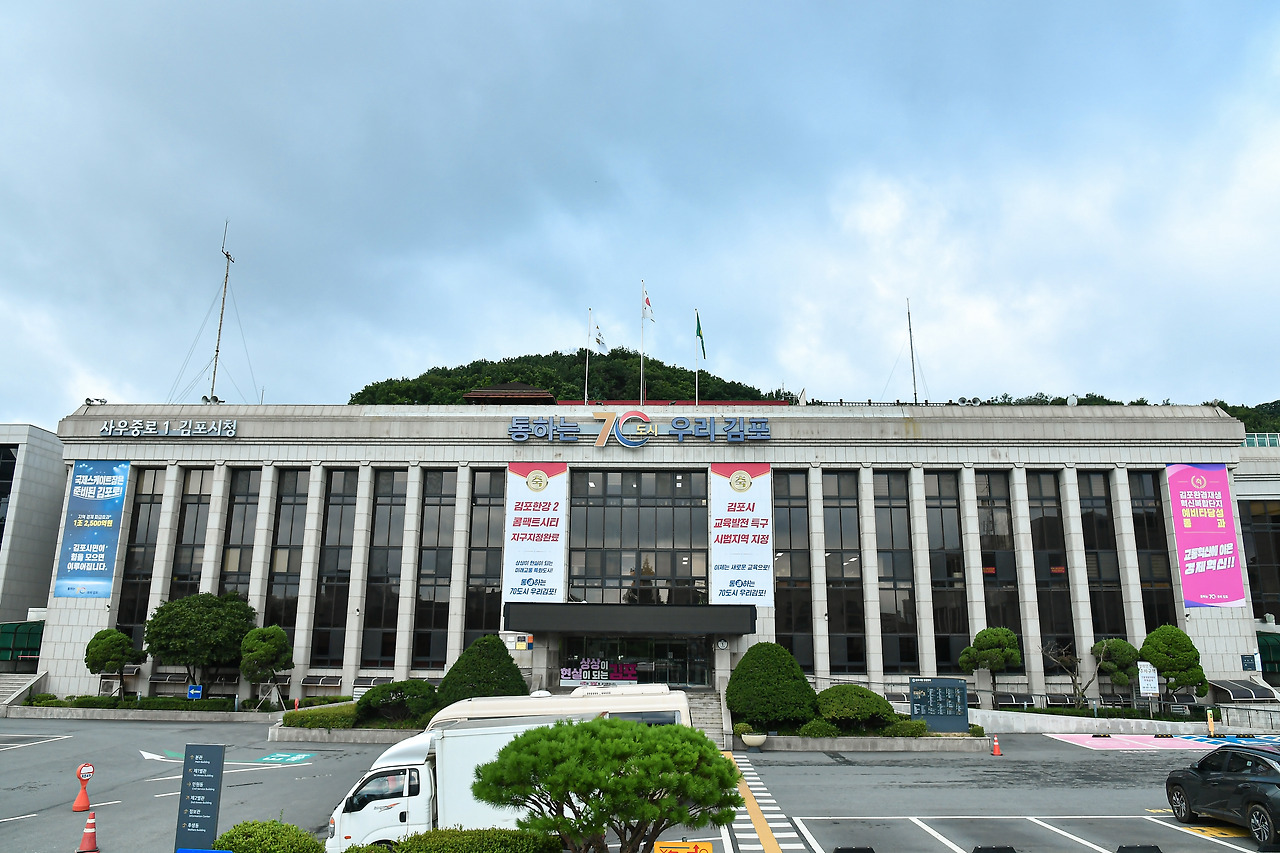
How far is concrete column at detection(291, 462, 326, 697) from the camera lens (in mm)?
49531

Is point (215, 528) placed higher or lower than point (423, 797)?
higher

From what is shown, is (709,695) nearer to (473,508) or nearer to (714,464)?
(714,464)

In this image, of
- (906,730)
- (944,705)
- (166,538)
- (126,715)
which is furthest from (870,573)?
(166,538)

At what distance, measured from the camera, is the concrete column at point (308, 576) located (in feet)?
163

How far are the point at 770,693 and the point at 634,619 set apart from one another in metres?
9.94

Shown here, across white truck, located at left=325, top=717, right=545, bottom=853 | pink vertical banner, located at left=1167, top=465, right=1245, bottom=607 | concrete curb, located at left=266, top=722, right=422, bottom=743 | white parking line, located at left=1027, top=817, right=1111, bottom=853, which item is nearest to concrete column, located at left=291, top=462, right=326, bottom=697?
concrete curb, located at left=266, top=722, right=422, bottom=743

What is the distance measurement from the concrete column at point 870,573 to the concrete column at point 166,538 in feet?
148

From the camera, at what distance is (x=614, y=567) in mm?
50906

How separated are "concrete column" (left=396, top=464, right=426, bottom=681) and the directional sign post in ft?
114

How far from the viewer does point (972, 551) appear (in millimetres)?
49812

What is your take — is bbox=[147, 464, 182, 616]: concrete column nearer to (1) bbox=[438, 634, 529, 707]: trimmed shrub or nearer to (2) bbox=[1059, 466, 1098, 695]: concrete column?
(1) bbox=[438, 634, 529, 707]: trimmed shrub

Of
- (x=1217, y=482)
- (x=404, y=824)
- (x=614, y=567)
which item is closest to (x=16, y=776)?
(x=404, y=824)

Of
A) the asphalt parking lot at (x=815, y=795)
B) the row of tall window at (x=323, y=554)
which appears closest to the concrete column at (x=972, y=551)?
the asphalt parking lot at (x=815, y=795)

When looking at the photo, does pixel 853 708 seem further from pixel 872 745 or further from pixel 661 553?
pixel 661 553
